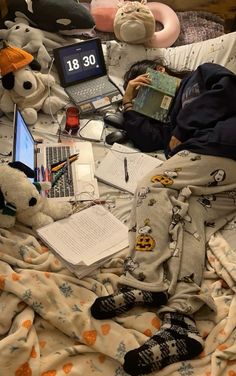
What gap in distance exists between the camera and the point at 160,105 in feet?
6.56

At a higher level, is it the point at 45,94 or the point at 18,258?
the point at 45,94

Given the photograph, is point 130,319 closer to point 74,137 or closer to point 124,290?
point 124,290

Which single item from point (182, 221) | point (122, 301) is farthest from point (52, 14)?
point (122, 301)

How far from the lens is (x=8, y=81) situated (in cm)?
190

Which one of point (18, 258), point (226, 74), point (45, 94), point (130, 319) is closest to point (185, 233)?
point (130, 319)

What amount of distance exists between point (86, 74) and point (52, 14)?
351 millimetres

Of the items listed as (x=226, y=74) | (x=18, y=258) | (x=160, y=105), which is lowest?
(x=18, y=258)

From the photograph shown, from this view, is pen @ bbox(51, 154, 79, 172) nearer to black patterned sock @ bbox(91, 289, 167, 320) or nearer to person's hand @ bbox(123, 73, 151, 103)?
person's hand @ bbox(123, 73, 151, 103)

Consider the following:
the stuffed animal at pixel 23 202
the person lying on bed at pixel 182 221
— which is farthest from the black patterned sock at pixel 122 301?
the stuffed animal at pixel 23 202

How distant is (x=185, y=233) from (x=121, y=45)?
1.21 meters

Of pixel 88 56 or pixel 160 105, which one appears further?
pixel 88 56

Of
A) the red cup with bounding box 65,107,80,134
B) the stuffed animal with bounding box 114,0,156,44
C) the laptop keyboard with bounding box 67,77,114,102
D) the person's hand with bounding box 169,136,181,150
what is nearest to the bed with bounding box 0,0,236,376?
the person's hand with bounding box 169,136,181,150

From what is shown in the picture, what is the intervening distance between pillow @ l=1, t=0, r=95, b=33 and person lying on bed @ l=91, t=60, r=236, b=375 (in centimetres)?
75

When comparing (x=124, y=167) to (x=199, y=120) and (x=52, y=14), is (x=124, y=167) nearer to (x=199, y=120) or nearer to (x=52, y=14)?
(x=199, y=120)
